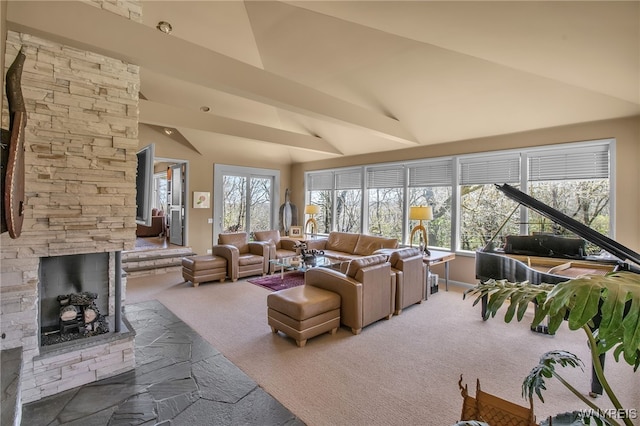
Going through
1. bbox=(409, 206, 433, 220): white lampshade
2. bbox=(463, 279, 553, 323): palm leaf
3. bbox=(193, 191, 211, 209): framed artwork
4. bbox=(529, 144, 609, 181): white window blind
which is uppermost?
bbox=(529, 144, 609, 181): white window blind

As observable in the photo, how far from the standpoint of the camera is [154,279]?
607 cm

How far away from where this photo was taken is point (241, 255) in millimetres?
6555

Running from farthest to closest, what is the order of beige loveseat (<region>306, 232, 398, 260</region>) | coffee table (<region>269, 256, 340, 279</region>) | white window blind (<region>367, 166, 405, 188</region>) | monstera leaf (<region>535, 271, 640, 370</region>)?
white window blind (<region>367, 166, 405, 188</region>), beige loveseat (<region>306, 232, 398, 260</region>), coffee table (<region>269, 256, 340, 279</region>), monstera leaf (<region>535, 271, 640, 370</region>)

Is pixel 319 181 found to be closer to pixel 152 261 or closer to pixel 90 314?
pixel 152 261

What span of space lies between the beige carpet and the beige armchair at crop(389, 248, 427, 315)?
170 millimetres

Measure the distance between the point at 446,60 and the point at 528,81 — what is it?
116cm

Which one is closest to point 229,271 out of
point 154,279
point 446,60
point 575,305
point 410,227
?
point 154,279

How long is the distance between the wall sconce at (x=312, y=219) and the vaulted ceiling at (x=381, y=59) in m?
2.53

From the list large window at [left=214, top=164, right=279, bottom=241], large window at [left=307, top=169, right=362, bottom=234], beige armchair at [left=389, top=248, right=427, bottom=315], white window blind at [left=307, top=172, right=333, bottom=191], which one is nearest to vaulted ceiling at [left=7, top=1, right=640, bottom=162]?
large window at [left=307, top=169, right=362, bottom=234]

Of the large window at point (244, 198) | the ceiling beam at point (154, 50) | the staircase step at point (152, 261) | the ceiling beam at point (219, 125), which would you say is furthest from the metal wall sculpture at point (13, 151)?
the large window at point (244, 198)

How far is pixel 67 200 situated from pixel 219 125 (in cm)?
373

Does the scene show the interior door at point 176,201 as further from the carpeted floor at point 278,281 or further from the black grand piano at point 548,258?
the black grand piano at point 548,258

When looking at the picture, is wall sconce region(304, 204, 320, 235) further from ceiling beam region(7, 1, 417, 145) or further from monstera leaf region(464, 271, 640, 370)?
monstera leaf region(464, 271, 640, 370)

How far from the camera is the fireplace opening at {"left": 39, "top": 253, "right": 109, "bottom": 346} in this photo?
108 inches
